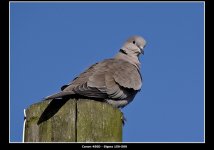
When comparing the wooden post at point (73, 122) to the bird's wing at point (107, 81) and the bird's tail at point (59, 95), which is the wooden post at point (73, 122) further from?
the bird's wing at point (107, 81)

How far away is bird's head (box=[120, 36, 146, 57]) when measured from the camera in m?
8.19

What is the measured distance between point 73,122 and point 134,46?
4.45 metres

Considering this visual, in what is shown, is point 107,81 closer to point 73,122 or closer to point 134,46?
point 134,46

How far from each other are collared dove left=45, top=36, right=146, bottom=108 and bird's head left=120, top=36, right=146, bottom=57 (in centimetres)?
100

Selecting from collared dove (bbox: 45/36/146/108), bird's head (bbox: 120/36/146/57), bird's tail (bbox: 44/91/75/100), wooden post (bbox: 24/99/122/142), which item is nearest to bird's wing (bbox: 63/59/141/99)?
collared dove (bbox: 45/36/146/108)

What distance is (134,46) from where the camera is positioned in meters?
8.27

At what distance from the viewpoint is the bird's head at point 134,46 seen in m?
8.19

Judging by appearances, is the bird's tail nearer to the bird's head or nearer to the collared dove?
the collared dove

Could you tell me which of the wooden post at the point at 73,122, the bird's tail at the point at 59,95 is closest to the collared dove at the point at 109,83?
the bird's tail at the point at 59,95

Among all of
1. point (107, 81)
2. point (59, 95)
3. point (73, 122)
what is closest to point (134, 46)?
point (107, 81)

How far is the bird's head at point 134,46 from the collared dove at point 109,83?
1.00m

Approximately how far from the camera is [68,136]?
391 centimetres

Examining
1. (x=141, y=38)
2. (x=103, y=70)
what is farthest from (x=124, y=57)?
(x=103, y=70)

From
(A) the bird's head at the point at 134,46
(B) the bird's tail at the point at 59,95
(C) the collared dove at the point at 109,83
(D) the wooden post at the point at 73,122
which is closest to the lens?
(D) the wooden post at the point at 73,122
